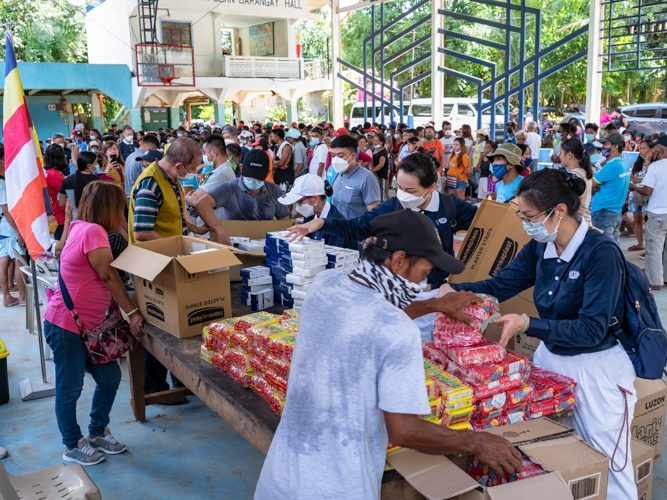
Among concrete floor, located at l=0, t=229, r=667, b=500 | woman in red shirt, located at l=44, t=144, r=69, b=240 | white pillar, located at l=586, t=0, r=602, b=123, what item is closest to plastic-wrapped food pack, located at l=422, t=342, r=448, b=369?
concrete floor, located at l=0, t=229, r=667, b=500

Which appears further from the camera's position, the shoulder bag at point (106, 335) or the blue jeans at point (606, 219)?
the blue jeans at point (606, 219)

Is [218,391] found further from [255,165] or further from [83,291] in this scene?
[255,165]

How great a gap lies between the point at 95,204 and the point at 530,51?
32.8m

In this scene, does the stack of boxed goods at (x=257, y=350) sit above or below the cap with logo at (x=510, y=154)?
below

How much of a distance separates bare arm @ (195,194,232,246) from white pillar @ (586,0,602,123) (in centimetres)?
1402

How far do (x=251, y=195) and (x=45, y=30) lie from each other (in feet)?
95.7

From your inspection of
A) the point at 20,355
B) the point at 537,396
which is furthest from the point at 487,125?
the point at 537,396

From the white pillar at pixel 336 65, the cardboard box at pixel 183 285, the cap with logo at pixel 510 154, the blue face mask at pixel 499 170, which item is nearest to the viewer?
the cardboard box at pixel 183 285

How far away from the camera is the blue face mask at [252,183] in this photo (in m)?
4.66

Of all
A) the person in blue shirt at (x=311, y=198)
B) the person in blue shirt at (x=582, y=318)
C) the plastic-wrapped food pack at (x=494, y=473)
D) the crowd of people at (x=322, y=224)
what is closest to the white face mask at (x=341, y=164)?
the crowd of people at (x=322, y=224)

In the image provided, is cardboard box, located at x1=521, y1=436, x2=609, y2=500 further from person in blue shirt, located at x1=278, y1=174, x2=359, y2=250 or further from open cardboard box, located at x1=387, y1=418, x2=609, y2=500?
person in blue shirt, located at x1=278, y1=174, x2=359, y2=250

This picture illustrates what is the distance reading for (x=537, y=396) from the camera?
2.26 metres

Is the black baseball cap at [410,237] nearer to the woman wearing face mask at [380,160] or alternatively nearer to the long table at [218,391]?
the long table at [218,391]

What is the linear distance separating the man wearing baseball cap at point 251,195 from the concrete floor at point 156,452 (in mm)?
1549
